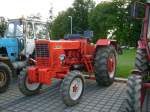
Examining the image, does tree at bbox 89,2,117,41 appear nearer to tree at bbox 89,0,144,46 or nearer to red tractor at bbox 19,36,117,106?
tree at bbox 89,0,144,46

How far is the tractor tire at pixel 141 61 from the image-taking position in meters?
6.71

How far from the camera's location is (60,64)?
786cm

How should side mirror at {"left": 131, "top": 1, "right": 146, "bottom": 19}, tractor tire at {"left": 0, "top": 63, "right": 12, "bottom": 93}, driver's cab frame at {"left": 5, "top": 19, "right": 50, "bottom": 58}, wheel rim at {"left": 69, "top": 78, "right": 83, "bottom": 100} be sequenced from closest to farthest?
side mirror at {"left": 131, "top": 1, "right": 146, "bottom": 19} < wheel rim at {"left": 69, "top": 78, "right": 83, "bottom": 100} < tractor tire at {"left": 0, "top": 63, "right": 12, "bottom": 93} < driver's cab frame at {"left": 5, "top": 19, "right": 50, "bottom": 58}

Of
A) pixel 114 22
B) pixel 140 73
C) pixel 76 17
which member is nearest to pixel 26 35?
pixel 140 73

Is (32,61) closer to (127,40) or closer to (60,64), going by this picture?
(60,64)

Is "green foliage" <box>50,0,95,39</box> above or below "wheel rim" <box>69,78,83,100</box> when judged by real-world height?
above

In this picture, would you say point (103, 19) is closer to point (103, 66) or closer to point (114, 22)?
point (114, 22)

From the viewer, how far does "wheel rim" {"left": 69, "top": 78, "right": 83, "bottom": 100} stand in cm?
699

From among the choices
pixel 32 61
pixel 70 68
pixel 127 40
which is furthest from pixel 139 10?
pixel 127 40

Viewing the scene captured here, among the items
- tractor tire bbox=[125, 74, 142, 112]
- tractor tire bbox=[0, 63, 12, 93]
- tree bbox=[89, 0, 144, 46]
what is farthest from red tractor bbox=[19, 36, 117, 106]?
tree bbox=[89, 0, 144, 46]

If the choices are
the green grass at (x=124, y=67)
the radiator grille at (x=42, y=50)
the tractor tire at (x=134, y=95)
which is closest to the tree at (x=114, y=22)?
the green grass at (x=124, y=67)

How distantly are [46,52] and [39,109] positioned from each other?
5.45 ft

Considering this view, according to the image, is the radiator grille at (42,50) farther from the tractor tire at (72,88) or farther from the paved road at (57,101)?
the paved road at (57,101)

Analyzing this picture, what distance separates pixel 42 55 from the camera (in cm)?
774
